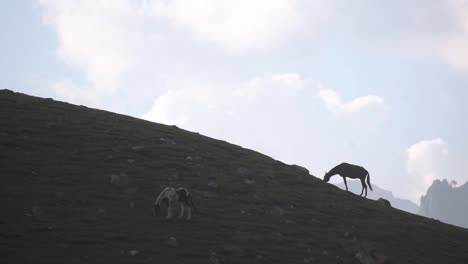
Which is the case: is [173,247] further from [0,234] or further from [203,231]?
[0,234]

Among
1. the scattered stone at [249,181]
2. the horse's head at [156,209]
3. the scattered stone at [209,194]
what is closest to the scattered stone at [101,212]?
the horse's head at [156,209]

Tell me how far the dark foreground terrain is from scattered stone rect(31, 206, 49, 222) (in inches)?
1.9

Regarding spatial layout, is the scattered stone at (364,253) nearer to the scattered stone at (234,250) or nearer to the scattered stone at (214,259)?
the scattered stone at (234,250)

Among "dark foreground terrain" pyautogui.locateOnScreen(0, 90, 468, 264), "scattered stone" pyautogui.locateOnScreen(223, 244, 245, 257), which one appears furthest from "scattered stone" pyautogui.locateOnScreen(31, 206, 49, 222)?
"scattered stone" pyautogui.locateOnScreen(223, 244, 245, 257)

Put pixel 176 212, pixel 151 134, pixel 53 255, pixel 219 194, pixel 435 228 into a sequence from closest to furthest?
pixel 53 255 < pixel 176 212 < pixel 219 194 < pixel 435 228 < pixel 151 134

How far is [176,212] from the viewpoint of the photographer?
2522 centimetres

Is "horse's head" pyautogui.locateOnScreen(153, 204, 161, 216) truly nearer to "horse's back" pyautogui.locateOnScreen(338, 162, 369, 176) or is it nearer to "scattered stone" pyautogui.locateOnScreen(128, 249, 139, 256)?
"scattered stone" pyautogui.locateOnScreen(128, 249, 139, 256)

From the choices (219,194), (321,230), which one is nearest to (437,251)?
(321,230)

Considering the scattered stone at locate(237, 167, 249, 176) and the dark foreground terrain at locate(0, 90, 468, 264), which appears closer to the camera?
the dark foreground terrain at locate(0, 90, 468, 264)

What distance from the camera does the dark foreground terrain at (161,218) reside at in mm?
20156

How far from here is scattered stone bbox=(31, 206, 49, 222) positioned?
2162 centimetres

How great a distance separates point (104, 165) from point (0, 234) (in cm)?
1250

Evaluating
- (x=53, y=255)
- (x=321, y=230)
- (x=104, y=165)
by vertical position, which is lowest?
(x=53, y=255)

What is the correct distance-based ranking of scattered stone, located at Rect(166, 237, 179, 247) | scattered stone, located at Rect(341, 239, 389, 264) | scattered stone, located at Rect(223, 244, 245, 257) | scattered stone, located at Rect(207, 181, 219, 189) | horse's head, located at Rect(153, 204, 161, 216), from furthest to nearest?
scattered stone, located at Rect(207, 181, 219, 189) → horse's head, located at Rect(153, 204, 161, 216) → scattered stone, located at Rect(341, 239, 389, 264) → scattered stone, located at Rect(223, 244, 245, 257) → scattered stone, located at Rect(166, 237, 179, 247)
